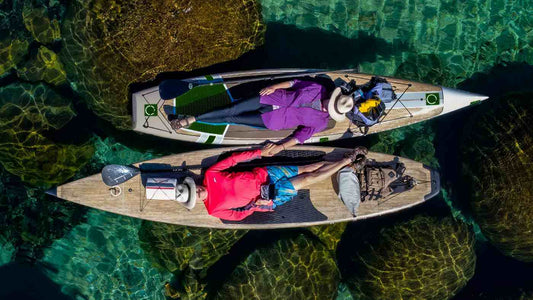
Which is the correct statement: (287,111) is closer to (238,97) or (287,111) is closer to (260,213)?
(238,97)

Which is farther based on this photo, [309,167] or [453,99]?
[453,99]

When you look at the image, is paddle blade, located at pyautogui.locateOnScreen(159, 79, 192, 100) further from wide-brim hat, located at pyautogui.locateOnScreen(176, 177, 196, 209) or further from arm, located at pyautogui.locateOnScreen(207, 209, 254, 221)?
arm, located at pyautogui.locateOnScreen(207, 209, 254, 221)

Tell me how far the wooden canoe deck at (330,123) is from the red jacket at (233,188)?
21.0 inches

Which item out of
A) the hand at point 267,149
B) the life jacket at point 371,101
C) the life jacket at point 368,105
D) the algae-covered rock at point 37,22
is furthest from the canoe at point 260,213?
the algae-covered rock at point 37,22

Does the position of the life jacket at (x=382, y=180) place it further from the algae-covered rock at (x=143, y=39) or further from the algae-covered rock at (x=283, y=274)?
the algae-covered rock at (x=143, y=39)

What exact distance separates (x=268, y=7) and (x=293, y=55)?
3.34 feet

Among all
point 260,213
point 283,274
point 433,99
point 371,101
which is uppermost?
point 371,101

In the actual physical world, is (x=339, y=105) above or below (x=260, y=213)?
above

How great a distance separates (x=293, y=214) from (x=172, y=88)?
2.82 meters

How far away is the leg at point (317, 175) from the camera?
7398 mm

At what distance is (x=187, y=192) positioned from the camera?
6.96 meters

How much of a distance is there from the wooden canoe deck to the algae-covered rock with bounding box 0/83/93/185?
1.58m

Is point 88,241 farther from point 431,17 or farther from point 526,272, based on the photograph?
point 526,272

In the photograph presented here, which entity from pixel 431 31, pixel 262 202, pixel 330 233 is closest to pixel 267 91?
pixel 262 202
